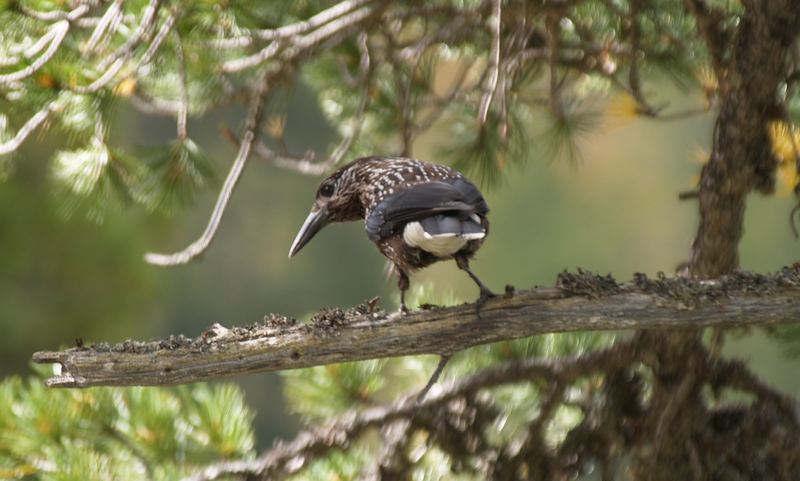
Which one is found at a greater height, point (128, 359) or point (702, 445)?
point (702, 445)

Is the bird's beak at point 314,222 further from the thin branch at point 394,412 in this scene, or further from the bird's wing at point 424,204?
the thin branch at point 394,412

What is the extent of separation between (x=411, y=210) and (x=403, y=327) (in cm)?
36

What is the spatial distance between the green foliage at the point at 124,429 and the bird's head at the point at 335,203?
1.30 ft

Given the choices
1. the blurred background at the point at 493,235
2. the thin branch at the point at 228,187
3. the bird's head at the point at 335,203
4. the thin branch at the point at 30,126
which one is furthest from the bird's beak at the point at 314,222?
the blurred background at the point at 493,235

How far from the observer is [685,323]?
1.75 meters

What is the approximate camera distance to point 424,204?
208cm

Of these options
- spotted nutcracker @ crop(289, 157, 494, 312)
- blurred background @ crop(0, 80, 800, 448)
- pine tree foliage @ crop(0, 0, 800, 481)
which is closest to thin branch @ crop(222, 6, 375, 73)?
pine tree foliage @ crop(0, 0, 800, 481)

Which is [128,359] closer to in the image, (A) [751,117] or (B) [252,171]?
(A) [751,117]

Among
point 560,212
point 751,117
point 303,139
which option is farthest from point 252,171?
point 751,117

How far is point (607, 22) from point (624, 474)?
96 cm

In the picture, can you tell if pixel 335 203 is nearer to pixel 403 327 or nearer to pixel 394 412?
pixel 394 412

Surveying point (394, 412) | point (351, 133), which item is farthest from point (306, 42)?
point (394, 412)

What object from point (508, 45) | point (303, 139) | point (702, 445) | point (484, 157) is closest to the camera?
point (702, 445)

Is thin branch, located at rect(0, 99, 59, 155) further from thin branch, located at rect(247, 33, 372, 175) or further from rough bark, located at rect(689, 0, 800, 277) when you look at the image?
rough bark, located at rect(689, 0, 800, 277)
